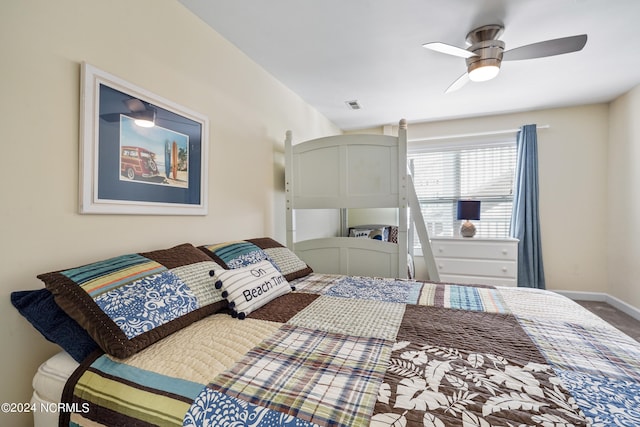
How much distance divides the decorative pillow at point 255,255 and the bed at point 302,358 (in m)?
0.20

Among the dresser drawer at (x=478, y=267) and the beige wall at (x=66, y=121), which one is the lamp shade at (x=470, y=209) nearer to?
the dresser drawer at (x=478, y=267)

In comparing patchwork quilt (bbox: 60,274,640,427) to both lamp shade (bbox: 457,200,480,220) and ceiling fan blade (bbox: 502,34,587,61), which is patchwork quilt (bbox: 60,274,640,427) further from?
lamp shade (bbox: 457,200,480,220)

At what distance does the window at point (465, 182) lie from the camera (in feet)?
12.8

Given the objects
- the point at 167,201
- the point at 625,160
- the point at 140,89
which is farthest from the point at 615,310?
the point at 140,89

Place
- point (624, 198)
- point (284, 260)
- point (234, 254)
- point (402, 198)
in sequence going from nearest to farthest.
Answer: point (234, 254), point (284, 260), point (402, 198), point (624, 198)

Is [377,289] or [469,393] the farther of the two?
[377,289]

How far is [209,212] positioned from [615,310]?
14.4ft

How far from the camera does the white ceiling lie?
1769 mm

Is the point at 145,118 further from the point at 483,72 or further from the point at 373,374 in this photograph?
the point at 483,72

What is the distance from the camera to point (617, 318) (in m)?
3.00

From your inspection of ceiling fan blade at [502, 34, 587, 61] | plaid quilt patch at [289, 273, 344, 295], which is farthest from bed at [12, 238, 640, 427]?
ceiling fan blade at [502, 34, 587, 61]

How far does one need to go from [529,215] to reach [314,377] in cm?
391

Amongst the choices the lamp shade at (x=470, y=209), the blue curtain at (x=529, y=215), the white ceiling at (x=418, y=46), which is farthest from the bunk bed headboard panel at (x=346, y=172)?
the blue curtain at (x=529, y=215)

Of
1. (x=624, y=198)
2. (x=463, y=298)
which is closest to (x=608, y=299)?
(x=624, y=198)
